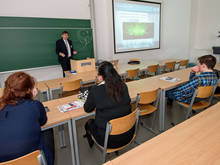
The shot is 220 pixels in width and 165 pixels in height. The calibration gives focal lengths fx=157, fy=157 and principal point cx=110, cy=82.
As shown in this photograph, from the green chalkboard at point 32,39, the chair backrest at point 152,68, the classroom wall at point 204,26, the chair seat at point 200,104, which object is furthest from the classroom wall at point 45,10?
the classroom wall at point 204,26

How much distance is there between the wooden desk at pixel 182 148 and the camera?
3.15 feet

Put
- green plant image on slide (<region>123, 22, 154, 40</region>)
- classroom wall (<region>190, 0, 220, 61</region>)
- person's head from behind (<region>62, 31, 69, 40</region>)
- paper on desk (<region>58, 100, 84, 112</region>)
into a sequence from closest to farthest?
paper on desk (<region>58, 100, 84, 112</region>) < person's head from behind (<region>62, 31, 69, 40</region>) < green plant image on slide (<region>123, 22, 154, 40</region>) < classroom wall (<region>190, 0, 220, 61</region>)

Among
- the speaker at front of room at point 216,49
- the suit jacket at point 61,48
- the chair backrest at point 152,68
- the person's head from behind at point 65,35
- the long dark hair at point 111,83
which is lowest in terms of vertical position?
the chair backrest at point 152,68

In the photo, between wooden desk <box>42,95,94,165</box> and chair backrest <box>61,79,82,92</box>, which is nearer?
wooden desk <box>42,95,94,165</box>

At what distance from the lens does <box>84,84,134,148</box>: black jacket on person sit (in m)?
1.59

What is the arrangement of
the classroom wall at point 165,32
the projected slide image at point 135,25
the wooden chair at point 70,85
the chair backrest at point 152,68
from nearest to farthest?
the wooden chair at point 70,85, the chair backrest at point 152,68, the classroom wall at point 165,32, the projected slide image at point 135,25

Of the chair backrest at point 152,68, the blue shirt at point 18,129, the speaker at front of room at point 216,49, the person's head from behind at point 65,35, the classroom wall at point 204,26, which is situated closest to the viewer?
the blue shirt at point 18,129

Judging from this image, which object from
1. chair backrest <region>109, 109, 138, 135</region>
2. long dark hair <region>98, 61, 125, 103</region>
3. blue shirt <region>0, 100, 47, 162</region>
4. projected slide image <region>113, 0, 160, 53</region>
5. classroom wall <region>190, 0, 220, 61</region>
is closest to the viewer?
blue shirt <region>0, 100, 47, 162</region>

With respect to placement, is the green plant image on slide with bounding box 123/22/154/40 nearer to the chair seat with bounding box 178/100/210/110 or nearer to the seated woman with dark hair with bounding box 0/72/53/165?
the chair seat with bounding box 178/100/210/110

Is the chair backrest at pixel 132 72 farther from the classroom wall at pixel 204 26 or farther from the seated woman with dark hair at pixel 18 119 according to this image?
the classroom wall at pixel 204 26

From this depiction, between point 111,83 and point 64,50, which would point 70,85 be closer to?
point 111,83

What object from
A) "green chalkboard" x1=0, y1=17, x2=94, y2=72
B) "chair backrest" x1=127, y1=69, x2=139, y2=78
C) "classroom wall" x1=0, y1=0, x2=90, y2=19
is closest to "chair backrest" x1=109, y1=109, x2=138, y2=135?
"chair backrest" x1=127, y1=69, x2=139, y2=78

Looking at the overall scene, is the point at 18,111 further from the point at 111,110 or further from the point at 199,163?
the point at 199,163

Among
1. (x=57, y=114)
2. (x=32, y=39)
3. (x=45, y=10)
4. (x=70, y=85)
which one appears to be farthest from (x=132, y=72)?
(x=45, y=10)
